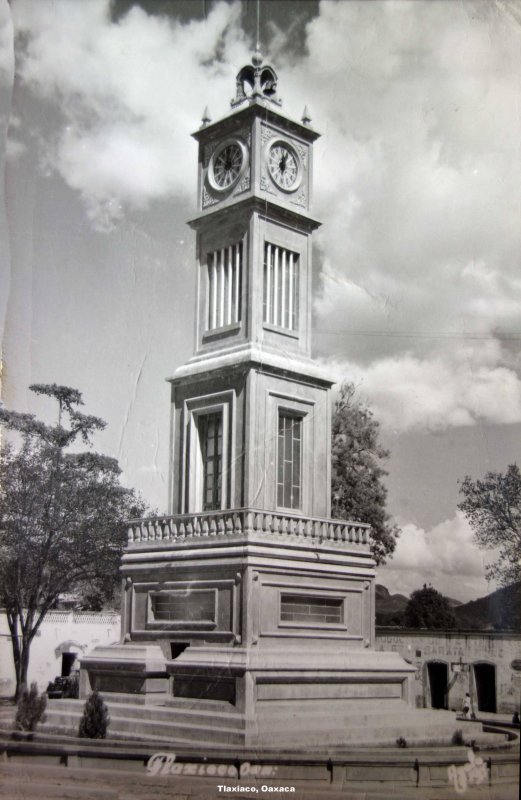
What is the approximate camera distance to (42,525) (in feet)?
46.3

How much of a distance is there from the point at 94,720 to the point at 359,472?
630 cm

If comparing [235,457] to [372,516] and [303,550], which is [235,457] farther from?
[372,516]

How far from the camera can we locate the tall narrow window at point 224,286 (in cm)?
1412

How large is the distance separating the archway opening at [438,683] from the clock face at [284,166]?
23.1 feet

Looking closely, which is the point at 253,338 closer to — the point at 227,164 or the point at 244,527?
the point at 227,164

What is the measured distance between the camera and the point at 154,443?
12664 mm

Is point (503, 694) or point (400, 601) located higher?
point (400, 601)

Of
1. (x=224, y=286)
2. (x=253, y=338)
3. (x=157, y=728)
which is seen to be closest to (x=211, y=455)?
(x=253, y=338)

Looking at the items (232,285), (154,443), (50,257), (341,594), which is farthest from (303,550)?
(50,257)

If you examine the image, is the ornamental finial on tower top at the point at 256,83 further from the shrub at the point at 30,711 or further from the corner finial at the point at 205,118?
the shrub at the point at 30,711

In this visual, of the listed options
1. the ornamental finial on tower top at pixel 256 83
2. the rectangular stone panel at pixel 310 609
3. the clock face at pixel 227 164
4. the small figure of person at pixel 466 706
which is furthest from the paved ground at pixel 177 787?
the ornamental finial on tower top at pixel 256 83

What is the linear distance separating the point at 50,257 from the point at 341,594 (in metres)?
5.90

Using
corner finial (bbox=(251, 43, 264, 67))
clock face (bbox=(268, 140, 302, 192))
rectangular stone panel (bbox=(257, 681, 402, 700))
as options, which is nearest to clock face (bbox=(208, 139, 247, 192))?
clock face (bbox=(268, 140, 302, 192))

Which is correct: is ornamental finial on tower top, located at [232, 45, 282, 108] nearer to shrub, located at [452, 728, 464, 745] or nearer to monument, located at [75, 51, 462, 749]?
monument, located at [75, 51, 462, 749]
